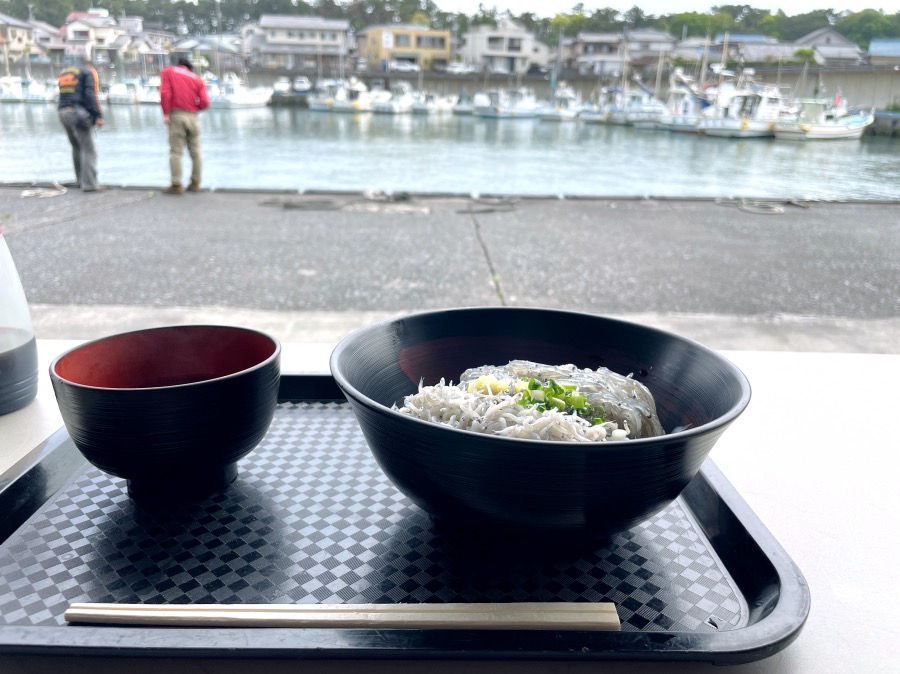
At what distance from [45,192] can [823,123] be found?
26344mm

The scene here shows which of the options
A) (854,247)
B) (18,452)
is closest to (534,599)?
(18,452)

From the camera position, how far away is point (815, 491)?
79 centimetres

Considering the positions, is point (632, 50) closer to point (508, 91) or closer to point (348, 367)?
point (508, 91)

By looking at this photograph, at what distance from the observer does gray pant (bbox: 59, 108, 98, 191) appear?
6.47 m

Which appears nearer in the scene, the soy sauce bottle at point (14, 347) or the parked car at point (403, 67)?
the soy sauce bottle at point (14, 347)

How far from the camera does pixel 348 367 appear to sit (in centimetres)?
74

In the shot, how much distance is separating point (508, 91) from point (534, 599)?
152 ft

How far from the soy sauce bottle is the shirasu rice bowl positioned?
1.95ft

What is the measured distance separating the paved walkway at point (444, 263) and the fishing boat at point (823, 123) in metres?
20.5

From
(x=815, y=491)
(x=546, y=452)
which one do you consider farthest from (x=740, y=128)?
(x=546, y=452)

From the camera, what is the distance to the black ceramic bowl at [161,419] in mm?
664

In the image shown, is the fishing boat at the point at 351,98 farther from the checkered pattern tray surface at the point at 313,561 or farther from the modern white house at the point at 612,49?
the checkered pattern tray surface at the point at 313,561

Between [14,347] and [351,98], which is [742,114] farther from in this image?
[14,347]

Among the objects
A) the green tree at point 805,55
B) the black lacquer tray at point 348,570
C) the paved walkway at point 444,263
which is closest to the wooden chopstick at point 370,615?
the black lacquer tray at point 348,570
